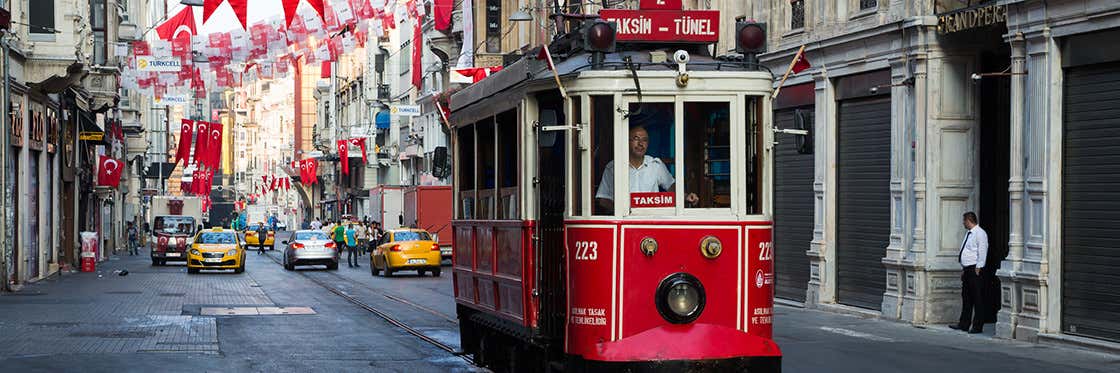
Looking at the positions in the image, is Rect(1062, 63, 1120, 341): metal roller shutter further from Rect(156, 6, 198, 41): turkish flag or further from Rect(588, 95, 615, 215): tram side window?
Rect(156, 6, 198, 41): turkish flag

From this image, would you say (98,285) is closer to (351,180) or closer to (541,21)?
(541,21)

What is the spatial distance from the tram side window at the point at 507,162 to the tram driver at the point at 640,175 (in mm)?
1351

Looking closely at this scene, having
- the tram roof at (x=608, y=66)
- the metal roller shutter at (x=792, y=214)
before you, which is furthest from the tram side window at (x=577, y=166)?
the metal roller shutter at (x=792, y=214)

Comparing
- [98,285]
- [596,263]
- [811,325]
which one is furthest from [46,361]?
[98,285]

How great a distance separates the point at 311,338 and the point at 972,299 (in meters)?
8.16

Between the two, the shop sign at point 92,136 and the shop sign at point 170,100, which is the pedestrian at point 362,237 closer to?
the shop sign at point 170,100

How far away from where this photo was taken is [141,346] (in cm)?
1836

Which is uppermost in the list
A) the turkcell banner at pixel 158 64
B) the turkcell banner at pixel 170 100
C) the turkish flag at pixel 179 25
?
the turkish flag at pixel 179 25

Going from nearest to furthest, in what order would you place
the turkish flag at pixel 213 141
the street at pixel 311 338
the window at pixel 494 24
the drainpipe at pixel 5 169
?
the street at pixel 311 338
the drainpipe at pixel 5 169
the window at pixel 494 24
the turkish flag at pixel 213 141

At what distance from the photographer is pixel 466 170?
608 inches

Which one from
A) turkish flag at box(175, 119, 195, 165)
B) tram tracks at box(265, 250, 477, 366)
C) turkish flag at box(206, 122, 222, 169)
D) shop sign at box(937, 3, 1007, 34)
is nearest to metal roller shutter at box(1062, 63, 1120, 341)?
shop sign at box(937, 3, 1007, 34)

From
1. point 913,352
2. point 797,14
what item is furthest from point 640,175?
point 797,14

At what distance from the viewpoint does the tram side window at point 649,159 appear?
11727 millimetres

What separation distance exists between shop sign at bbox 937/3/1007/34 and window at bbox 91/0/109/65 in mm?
32737
